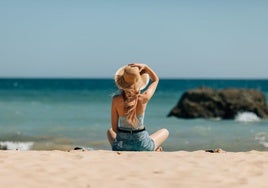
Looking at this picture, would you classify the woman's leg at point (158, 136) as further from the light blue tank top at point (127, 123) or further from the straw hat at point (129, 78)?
the straw hat at point (129, 78)

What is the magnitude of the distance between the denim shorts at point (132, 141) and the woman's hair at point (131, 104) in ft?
0.64

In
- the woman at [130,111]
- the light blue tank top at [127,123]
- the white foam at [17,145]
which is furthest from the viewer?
the white foam at [17,145]

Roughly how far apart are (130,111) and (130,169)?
164 centimetres

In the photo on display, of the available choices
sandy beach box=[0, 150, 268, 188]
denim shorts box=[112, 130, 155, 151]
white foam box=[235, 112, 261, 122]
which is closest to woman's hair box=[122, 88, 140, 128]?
denim shorts box=[112, 130, 155, 151]

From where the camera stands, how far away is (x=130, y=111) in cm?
903

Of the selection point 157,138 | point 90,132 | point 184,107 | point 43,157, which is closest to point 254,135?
point 90,132

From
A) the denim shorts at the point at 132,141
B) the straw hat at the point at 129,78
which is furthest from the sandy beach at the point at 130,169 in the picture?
the straw hat at the point at 129,78

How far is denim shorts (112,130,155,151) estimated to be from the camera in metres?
9.14

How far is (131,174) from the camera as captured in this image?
726 cm

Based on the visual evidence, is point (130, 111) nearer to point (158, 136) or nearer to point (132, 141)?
point (132, 141)

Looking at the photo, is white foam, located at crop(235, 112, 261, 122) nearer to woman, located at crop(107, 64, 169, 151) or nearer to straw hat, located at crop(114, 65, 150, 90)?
woman, located at crop(107, 64, 169, 151)

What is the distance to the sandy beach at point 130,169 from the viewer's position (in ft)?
22.4

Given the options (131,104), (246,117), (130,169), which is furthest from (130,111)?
(246,117)

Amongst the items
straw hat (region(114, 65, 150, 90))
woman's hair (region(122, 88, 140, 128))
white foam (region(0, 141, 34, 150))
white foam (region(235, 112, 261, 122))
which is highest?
straw hat (region(114, 65, 150, 90))
